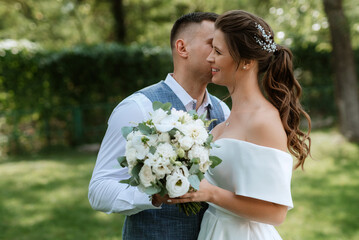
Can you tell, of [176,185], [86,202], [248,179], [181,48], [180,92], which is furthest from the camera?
[86,202]

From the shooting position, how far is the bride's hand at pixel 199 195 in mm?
1945

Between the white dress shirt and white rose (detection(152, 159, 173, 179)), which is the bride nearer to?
white rose (detection(152, 159, 173, 179))

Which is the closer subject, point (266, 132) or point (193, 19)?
point (266, 132)

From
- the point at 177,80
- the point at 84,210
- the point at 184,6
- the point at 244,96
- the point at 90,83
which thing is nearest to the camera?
the point at 244,96

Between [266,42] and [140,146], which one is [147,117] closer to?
[140,146]

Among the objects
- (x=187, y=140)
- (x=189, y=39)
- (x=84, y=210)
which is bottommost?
(x=84, y=210)

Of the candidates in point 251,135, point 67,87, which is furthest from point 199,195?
point 67,87

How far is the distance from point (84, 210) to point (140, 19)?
49.2ft

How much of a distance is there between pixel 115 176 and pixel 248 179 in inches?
30.6

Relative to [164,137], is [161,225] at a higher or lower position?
lower

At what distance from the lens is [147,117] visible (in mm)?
2461

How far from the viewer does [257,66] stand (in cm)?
247

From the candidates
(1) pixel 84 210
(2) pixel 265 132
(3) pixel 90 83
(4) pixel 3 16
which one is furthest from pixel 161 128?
(4) pixel 3 16

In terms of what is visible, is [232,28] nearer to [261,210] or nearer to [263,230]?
[261,210]
